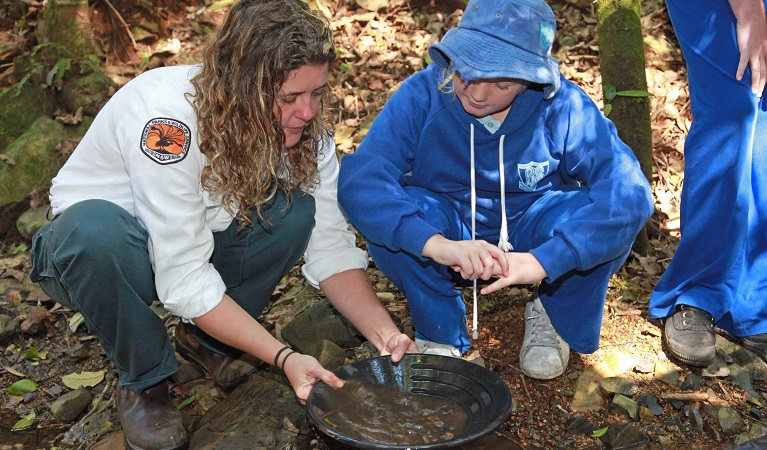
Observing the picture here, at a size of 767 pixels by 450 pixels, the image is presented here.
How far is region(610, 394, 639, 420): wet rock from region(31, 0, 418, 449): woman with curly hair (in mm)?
779

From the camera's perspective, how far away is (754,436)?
2.63 meters

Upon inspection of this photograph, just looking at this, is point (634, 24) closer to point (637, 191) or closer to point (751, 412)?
point (637, 191)

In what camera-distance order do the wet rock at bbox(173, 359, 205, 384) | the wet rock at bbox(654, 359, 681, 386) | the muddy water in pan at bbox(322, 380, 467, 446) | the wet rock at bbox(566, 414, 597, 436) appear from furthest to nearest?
the wet rock at bbox(173, 359, 205, 384) → the wet rock at bbox(654, 359, 681, 386) → the wet rock at bbox(566, 414, 597, 436) → the muddy water in pan at bbox(322, 380, 467, 446)

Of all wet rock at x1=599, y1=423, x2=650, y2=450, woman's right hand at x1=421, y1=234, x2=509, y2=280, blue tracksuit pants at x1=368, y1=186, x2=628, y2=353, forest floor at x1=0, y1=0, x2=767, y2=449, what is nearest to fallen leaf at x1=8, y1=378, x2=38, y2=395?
forest floor at x1=0, y1=0, x2=767, y2=449

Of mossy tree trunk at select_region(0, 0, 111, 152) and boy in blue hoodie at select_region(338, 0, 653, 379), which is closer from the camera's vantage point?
boy in blue hoodie at select_region(338, 0, 653, 379)

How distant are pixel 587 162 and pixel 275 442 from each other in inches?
57.0

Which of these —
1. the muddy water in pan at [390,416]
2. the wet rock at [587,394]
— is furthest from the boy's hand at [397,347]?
the wet rock at [587,394]

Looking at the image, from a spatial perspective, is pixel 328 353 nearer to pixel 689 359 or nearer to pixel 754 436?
pixel 689 359

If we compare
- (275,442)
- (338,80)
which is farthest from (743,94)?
(338,80)

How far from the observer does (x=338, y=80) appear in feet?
16.8

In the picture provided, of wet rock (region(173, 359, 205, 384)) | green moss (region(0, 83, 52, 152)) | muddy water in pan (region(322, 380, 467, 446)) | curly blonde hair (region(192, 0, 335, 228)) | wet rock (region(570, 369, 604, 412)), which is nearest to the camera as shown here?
muddy water in pan (region(322, 380, 467, 446))

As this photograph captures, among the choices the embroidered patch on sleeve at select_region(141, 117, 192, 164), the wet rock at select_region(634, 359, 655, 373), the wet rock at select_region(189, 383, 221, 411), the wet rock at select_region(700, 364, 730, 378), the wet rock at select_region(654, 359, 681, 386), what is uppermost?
the embroidered patch on sleeve at select_region(141, 117, 192, 164)

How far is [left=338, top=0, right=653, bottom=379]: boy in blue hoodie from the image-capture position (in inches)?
103

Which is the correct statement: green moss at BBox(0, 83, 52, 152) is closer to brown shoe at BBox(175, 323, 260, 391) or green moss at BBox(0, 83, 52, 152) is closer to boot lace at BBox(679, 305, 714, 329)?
brown shoe at BBox(175, 323, 260, 391)
